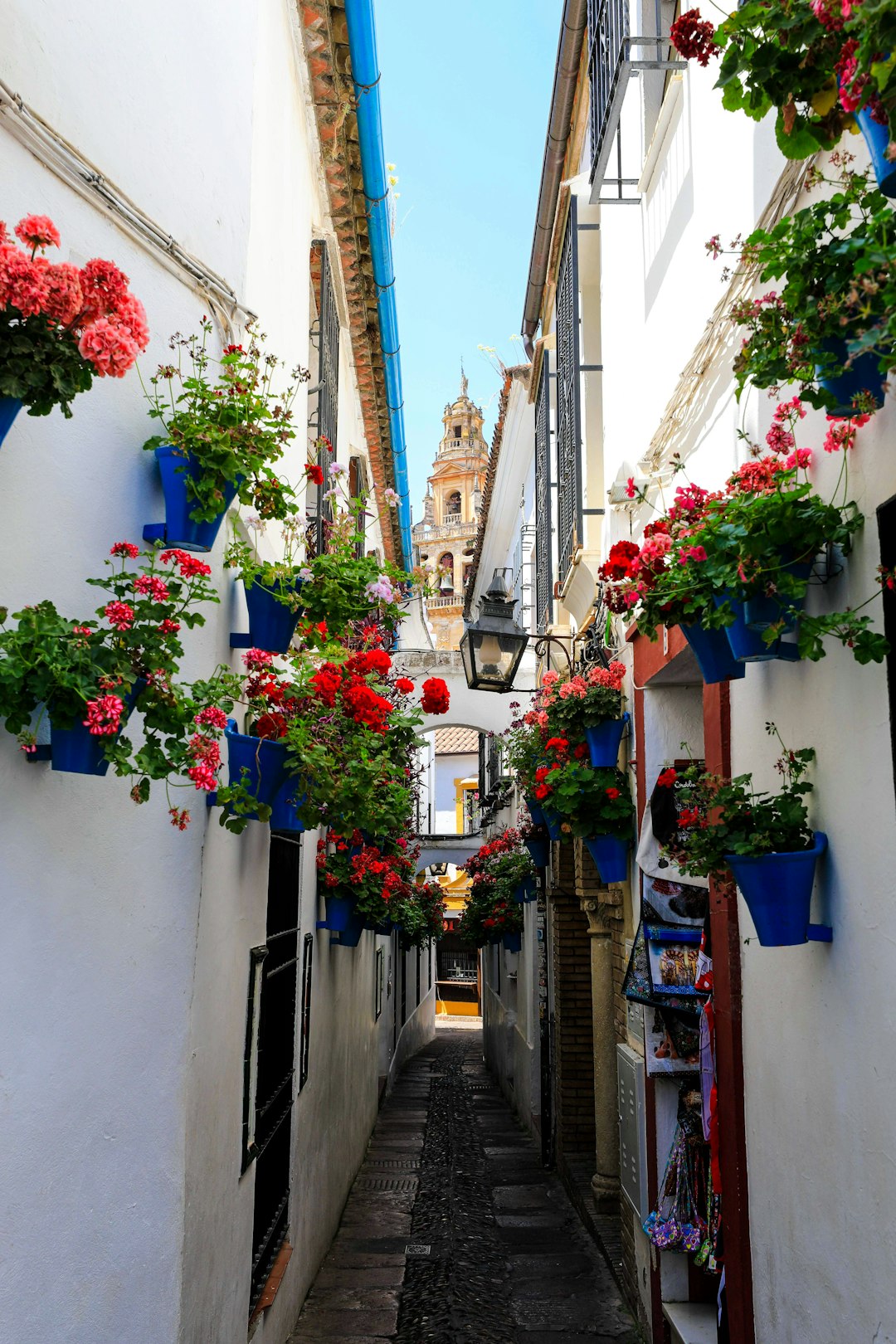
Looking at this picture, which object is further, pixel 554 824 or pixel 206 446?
pixel 554 824

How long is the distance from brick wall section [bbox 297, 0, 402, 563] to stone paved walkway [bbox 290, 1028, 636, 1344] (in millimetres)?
7364

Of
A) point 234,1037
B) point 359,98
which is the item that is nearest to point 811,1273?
point 234,1037

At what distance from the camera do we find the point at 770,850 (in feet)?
9.78

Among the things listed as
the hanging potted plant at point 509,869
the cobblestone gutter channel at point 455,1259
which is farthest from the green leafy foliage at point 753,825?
the hanging potted plant at point 509,869

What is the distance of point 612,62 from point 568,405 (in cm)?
305

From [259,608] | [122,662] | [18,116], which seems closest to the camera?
[122,662]

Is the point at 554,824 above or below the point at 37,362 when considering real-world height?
below

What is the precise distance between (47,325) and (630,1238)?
245 inches

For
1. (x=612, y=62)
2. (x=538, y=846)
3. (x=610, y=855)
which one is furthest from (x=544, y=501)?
(x=612, y=62)

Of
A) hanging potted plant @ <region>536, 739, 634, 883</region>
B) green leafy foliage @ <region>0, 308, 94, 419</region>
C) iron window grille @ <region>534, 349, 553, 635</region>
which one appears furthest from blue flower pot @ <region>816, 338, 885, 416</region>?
iron window grille @ <region>534, 349, 553, 635</region>

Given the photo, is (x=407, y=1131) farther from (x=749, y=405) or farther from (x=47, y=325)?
(x=47, y=325)

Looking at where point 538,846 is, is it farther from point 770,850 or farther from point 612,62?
point 770,850

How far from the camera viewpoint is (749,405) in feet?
12.9

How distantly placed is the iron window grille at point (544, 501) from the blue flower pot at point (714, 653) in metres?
7.02
